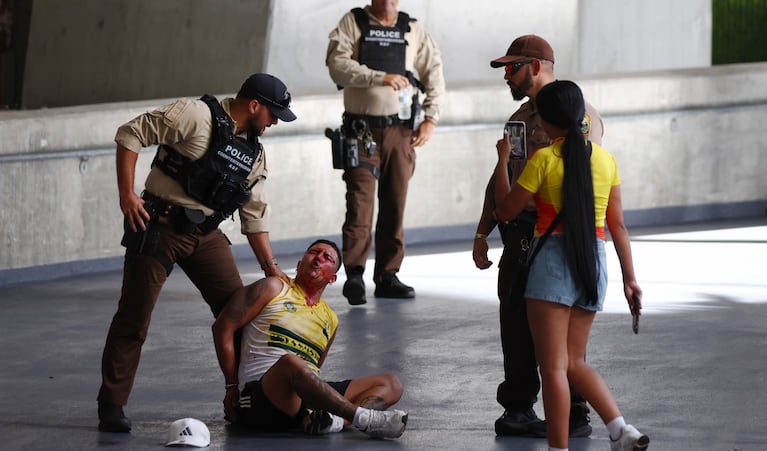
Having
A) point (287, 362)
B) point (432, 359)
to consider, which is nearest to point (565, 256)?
point (287, 362)

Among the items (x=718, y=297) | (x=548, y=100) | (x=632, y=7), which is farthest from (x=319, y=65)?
(x=548, y=100)

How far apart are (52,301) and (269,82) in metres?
4.05

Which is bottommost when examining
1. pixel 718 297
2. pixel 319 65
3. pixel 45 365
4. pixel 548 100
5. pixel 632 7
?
pixel 45 365

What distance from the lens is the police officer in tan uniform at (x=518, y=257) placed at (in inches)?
217

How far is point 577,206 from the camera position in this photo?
4.82m

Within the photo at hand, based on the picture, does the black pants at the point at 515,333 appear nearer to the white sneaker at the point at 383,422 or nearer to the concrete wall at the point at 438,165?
the white sneaker at the point at 383,422

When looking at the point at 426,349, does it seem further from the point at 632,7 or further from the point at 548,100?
the point at 632,7

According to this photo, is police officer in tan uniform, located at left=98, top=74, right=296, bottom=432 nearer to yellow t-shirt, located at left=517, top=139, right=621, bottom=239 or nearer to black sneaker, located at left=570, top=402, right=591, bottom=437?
yellow t-shirt, located at left=517, top=139, right=621, bottom=239

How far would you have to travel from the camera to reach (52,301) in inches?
360

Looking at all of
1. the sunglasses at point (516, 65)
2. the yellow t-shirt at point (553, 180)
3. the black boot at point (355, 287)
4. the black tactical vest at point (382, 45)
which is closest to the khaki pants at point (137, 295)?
the sunglasses at point (516, 65)

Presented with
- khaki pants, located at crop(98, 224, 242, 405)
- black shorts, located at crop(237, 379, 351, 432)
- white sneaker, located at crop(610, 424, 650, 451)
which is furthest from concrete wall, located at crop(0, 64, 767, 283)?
white sneaker, located at crop(610, 424, 650, 451)

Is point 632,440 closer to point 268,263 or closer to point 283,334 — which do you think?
point 283,334

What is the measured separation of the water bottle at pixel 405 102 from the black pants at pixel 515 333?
11.1ft

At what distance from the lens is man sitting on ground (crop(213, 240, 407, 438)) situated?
18.4 feet
